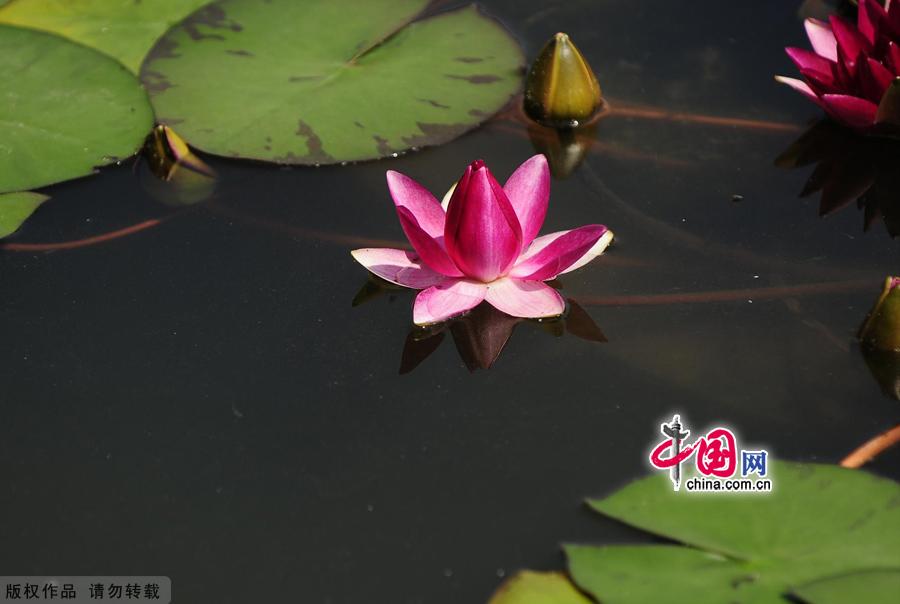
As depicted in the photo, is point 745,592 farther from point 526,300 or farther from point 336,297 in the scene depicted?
point 336,297

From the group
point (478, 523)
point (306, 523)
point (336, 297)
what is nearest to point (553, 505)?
point (478, 523)

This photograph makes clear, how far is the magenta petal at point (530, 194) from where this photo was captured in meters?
2.49

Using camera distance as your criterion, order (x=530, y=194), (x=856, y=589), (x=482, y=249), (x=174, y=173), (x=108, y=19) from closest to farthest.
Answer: (x=856, y=589) → (x=482, y=249) → (x=530, y=194) → (x=174, y=173) → (x=108, y=19)

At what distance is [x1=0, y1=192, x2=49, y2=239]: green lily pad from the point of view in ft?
9.05

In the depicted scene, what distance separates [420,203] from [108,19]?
1544 millimetres

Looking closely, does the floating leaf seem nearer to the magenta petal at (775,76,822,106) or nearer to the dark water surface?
the dark water surface

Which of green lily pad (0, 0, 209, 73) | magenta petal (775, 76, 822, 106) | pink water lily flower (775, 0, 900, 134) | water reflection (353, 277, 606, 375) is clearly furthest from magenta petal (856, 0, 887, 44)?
green lily pad (0, 0, 209, 73)

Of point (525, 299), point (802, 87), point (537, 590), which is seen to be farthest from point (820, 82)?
point (537, 590)

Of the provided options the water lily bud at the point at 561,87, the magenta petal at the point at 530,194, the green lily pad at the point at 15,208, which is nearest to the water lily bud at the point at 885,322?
the magenta petal at the point at 530,194

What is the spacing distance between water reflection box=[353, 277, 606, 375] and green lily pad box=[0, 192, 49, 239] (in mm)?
1010

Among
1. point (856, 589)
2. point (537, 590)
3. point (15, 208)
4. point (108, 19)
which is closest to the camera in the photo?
point (856, 589)

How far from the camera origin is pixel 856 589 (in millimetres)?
1729

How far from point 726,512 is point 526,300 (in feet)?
2.35

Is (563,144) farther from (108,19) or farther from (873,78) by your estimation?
(108,19)
